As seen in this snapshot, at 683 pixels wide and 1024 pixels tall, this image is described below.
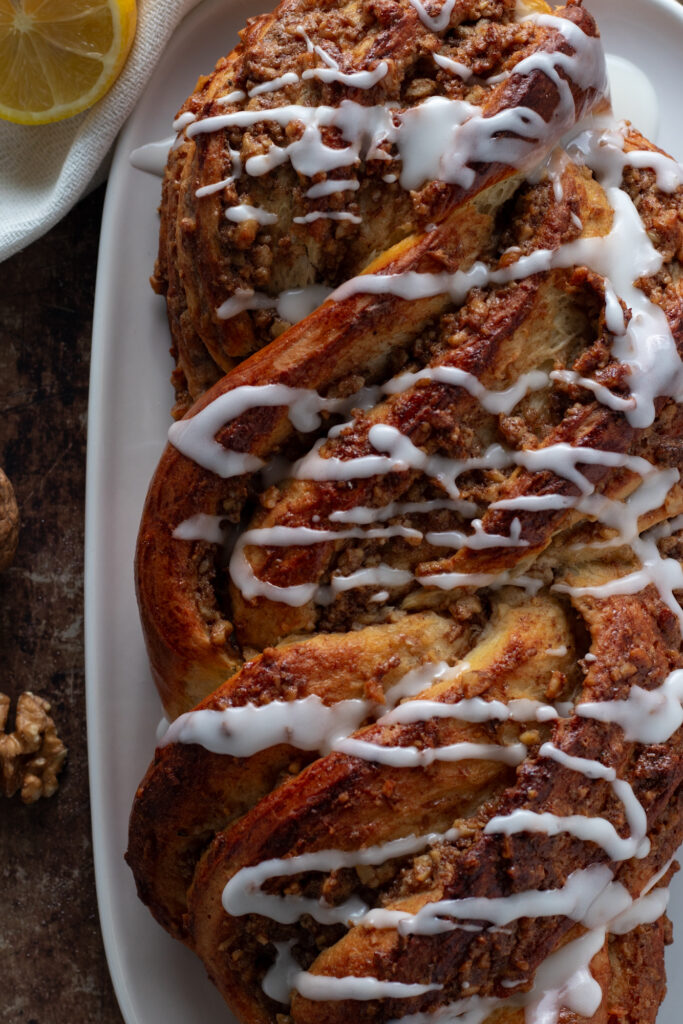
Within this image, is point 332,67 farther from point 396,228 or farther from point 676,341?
point 676,341

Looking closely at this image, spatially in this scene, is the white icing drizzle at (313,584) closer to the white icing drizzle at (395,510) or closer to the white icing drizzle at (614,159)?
the white icing drizzle at (395,510)

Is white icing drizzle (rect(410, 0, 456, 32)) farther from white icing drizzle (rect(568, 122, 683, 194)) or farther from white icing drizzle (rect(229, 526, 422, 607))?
white icing drizzle (rect(229, 526, 422, 607))

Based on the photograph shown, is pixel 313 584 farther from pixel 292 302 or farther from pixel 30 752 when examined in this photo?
pixel 30 752

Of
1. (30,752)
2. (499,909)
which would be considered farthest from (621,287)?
(30,752)

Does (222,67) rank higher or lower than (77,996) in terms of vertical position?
higher

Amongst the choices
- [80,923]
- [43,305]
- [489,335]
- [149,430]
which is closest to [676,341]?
[489,335]

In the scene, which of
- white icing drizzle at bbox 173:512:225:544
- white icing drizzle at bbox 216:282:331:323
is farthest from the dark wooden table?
white icing drizzle at bbox 216:282:331:323
